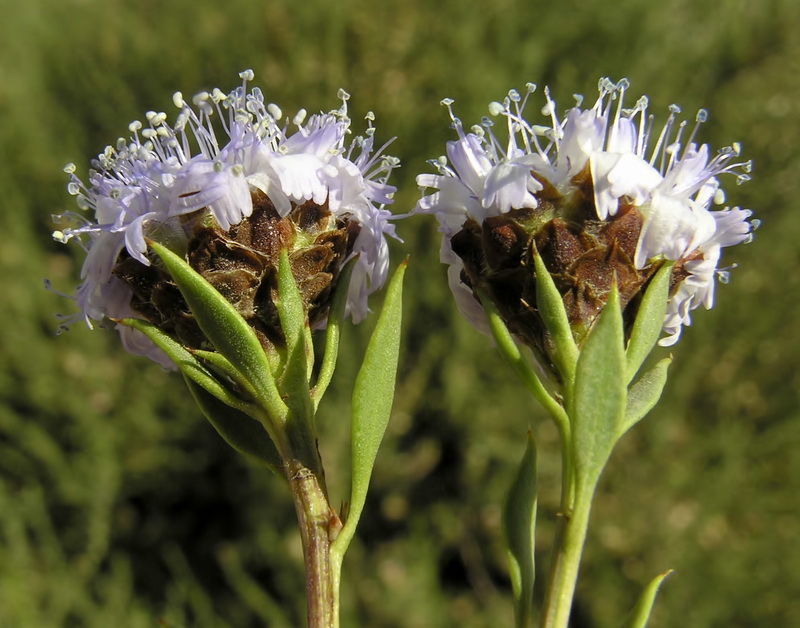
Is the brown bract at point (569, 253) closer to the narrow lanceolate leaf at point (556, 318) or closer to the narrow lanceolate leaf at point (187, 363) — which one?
the narrow lanceolate leaf at point (556, 318)

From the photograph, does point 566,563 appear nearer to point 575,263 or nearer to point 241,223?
point 575,263

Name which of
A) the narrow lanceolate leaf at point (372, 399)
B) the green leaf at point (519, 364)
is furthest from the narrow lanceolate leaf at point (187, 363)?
the green leaf at point (519, 364)

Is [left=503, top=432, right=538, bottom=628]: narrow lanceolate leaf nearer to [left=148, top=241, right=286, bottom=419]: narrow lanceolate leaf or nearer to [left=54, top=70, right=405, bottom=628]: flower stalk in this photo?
[left=54, top=70, right=405, bottom=628]: flower stalk

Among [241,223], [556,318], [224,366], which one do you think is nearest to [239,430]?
[224,366]

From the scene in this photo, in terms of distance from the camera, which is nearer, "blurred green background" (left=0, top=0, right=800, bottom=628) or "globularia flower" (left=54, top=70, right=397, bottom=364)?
"globularia flower" (left=54, top=70, right=397, bottom=364)

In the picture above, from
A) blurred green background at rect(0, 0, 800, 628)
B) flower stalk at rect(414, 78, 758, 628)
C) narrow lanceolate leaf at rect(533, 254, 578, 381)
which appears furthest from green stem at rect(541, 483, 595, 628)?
blurred green background at rect(0, 0, 800, 628)
